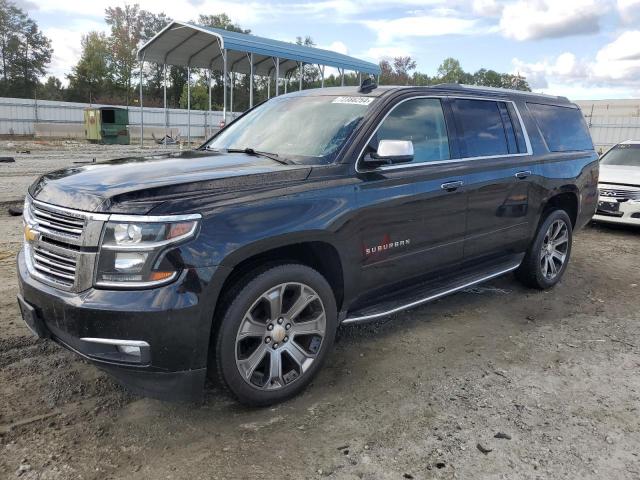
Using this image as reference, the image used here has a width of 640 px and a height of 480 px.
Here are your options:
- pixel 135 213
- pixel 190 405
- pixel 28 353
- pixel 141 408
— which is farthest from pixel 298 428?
pixel 28 353

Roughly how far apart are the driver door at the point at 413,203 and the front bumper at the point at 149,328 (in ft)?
4.13

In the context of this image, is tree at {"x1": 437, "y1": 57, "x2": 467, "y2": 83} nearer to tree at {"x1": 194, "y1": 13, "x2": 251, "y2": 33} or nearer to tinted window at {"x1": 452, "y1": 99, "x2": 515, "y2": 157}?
tree at {"x1": 194, "y1": 13, "x2": 251, "y2": 33}

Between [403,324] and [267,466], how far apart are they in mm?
2216

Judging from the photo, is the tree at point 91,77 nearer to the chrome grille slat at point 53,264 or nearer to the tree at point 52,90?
the tree at point 52,90

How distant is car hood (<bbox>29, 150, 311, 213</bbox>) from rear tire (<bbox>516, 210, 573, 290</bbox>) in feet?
10.1

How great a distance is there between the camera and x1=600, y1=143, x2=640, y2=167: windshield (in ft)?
32.6

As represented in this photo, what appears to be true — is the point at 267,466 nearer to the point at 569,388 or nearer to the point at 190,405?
the point at 190,405

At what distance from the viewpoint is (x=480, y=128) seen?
15.3 ft

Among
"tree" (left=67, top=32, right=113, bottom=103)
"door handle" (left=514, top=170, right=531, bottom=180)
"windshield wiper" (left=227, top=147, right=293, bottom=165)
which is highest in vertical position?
"tree" (left=67, top=32, right=113, bottom=103)

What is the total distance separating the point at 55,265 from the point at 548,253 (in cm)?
471

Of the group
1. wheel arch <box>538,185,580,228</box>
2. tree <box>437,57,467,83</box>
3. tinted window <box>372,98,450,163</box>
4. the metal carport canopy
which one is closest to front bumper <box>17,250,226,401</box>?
tinted window <box>372,98,450,163</box>

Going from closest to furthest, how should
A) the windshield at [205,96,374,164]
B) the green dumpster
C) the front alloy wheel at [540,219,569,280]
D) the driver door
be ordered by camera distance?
the driver door, the windshield at [205,96,374,164], the front alloy wheel at [540,219,569,280], the green dumpster

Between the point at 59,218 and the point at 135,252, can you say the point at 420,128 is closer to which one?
the point at 135,252

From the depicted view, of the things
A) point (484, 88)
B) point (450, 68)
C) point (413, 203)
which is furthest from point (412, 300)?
point (450, 68)
